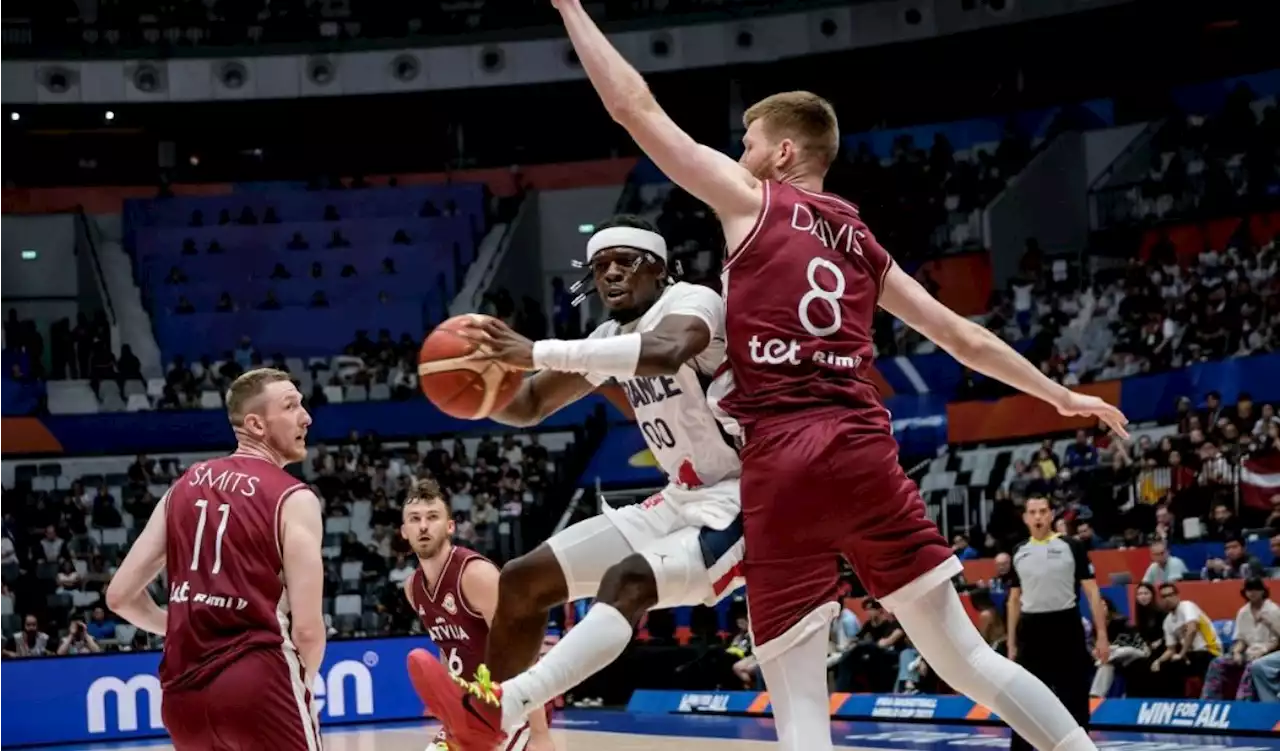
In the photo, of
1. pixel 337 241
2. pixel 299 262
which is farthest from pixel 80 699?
pixel 337 241

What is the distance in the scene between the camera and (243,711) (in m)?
5.37

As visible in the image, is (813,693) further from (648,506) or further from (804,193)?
(804,193)

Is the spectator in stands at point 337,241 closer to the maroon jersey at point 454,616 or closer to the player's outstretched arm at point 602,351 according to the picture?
the maroon jersey at point 454,616

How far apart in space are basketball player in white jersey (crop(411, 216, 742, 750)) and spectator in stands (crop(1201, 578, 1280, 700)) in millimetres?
8412

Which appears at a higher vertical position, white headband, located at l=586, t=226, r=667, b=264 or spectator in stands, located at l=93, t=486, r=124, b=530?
white headband, located at l=586, t=226, r=667, b=264

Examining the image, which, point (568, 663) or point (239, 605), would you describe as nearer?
point (568, 663)

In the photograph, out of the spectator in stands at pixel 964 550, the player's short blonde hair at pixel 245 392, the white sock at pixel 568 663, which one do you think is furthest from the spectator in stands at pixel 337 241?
the white sock at pixel 568 663

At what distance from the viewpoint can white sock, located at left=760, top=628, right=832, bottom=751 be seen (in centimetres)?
489

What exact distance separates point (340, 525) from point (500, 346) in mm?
21593

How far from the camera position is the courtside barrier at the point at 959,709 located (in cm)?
1238

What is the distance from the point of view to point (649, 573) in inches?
203

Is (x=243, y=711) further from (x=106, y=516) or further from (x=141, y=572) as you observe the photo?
(x=106, y=516)

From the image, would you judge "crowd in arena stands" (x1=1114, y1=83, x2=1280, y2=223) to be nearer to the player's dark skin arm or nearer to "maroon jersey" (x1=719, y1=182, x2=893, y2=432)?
"maroon jersey" (x1=719, y1=182, x2=893, y2=432)

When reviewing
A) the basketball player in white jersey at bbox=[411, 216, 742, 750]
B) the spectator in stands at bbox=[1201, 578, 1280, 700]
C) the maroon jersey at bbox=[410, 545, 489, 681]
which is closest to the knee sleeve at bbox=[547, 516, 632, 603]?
the basketball player in white jersey at bbox=[411, 216, 742, 750]
